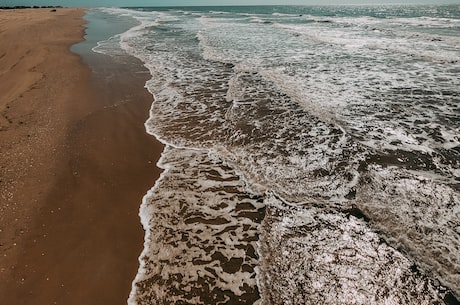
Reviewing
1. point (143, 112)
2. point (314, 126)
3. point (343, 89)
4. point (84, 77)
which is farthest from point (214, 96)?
point (84, 77)

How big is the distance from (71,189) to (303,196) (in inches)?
179

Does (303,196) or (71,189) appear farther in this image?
(71,189)

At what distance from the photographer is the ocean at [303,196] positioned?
3982mm

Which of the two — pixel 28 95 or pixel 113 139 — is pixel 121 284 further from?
pixel 28 95

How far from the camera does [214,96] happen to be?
1138 cm

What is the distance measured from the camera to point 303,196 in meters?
5.67

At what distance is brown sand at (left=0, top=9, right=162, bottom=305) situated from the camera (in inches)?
160

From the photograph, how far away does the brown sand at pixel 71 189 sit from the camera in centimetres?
407

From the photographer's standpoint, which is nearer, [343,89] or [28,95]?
[28,95]

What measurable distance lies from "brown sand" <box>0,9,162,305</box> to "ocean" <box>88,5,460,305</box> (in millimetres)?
421

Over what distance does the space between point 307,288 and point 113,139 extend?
19.9 feet

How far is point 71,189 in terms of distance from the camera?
5.83 meters

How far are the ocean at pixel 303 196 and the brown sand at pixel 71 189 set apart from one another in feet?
1.38

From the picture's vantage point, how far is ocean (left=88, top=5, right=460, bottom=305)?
13.1ft
